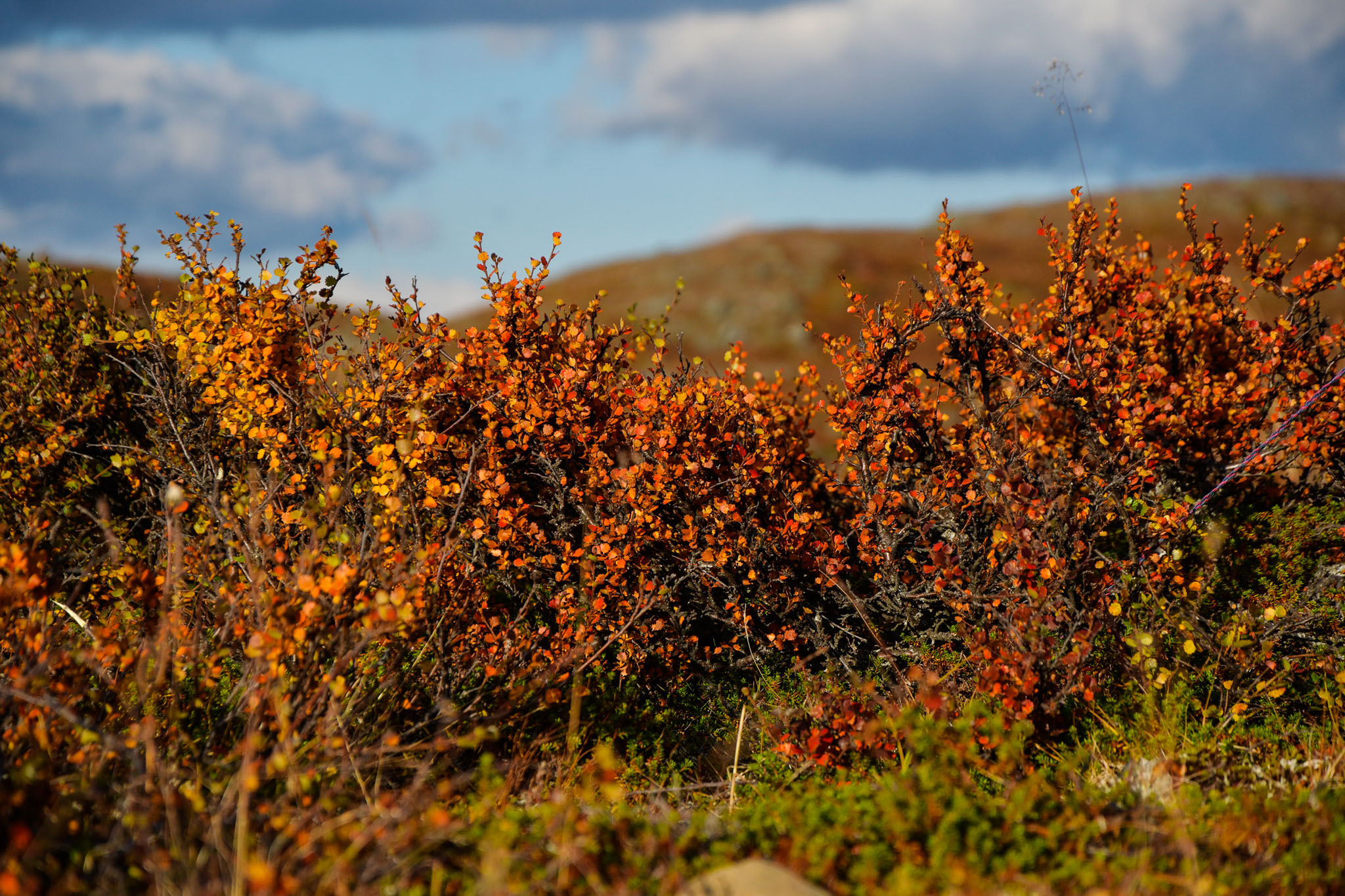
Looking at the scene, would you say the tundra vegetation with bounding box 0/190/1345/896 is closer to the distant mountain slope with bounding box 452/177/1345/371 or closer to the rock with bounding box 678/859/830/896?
the rock with bounding box 678/859/830/896

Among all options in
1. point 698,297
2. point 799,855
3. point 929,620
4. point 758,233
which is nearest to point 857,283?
point 698,297

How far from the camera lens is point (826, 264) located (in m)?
45.5

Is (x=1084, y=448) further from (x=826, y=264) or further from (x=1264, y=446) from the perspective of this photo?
(x=826, y=264)

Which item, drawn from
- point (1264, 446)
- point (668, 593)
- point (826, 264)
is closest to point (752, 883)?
point (668, 593)

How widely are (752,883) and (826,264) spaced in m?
45.6

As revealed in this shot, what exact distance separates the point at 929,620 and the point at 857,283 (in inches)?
1444

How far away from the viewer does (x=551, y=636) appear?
4.66 meters

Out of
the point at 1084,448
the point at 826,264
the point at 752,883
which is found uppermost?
the point at 826,264

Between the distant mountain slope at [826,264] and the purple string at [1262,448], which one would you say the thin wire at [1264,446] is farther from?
the distant mountain slope at [826,264]

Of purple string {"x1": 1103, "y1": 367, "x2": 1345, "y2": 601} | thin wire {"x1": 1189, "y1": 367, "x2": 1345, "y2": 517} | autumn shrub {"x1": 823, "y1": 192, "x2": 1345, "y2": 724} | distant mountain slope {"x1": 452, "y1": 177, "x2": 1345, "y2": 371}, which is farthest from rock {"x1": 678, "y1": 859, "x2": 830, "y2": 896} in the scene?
distant mountain slope {"x1": 452, "y1": 177, "x2": 1345, "y2": 371}

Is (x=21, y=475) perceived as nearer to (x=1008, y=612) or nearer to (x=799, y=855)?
(x=799, y=855)

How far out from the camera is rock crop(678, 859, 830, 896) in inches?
98.3

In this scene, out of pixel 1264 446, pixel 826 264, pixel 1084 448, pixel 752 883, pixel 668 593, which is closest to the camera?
pixel 752 883

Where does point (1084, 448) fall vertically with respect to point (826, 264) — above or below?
below
